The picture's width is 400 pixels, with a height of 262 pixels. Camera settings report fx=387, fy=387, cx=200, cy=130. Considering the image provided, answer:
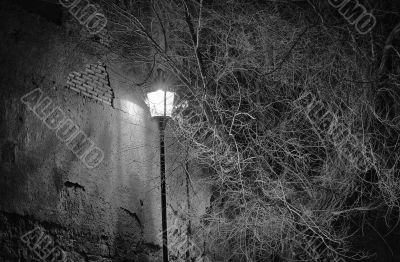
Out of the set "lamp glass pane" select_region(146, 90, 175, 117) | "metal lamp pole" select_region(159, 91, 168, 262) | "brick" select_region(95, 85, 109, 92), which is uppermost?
"brick" select_region(95, 85, 109, 92)

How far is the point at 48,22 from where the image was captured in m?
5.36

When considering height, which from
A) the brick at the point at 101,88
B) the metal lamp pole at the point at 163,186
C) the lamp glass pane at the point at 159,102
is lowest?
the metal lamp pole at the point at 163,186

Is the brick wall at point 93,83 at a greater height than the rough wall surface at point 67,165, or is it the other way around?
the brick wall at point 93,83

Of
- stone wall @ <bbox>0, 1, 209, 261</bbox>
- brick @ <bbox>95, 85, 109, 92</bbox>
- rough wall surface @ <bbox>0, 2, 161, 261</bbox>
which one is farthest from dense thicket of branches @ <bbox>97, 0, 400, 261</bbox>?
rough wall surface @ <bbox>0, 2, 161, 261</bbox>

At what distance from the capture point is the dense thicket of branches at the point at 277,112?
7.09 meters

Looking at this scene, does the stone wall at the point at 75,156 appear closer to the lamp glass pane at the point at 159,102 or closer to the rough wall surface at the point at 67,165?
the rough wall surface at the point at 67,165

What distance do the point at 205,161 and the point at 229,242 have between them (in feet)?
6.08

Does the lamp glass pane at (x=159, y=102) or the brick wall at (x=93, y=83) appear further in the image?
the lamp glass pane at (x=159, y=102)

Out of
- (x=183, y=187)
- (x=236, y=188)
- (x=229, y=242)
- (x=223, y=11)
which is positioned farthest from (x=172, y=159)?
(x=223, y=11)

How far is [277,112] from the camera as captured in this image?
26.3 feet

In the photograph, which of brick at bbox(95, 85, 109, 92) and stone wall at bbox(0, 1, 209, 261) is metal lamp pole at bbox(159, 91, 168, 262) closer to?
stone wall at bbox(0, 1, 209, 261)

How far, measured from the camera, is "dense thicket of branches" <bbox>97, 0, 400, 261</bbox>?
7.09 m

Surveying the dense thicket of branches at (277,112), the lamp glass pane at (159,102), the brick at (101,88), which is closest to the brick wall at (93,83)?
the brick at (101,88)

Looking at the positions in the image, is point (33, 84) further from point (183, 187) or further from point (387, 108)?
point (387, 108)
